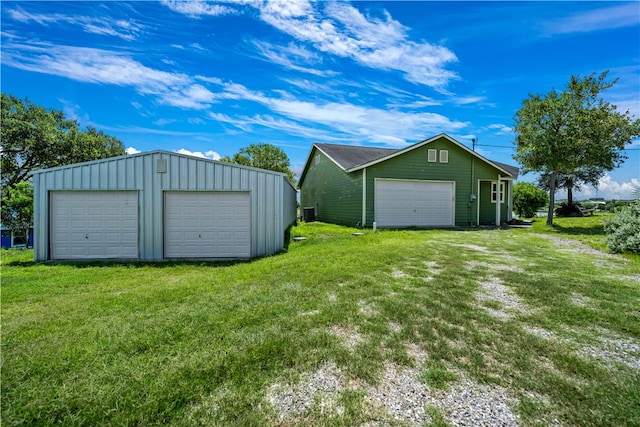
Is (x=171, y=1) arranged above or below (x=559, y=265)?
above

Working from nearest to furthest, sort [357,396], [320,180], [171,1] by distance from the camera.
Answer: [357,396]
[171,1]
[320,180]

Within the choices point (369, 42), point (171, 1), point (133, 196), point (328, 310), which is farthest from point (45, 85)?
point (328, 310)

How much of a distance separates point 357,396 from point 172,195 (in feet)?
26.6

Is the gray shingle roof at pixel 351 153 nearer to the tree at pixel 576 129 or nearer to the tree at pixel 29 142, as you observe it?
the tree at pixel 576 129

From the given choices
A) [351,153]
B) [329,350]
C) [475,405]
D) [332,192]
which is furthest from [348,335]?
[351,153]

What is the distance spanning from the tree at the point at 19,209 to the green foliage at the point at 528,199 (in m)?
30.4

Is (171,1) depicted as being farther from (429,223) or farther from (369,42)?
(429,223)

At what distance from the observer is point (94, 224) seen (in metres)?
8.38

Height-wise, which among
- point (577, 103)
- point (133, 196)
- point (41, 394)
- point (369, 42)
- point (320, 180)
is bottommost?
point (41, 394)

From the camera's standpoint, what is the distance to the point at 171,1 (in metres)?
6.85

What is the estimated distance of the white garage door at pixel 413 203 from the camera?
1329 centimetres

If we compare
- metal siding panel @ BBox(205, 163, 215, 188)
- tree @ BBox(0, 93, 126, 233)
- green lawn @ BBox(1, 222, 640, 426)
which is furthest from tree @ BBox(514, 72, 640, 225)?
tree @ BBox(0, 93, 126, 233)

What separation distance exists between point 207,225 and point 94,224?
126 inches

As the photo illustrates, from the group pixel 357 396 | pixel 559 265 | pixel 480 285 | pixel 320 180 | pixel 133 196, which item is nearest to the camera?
pixel 357 396
